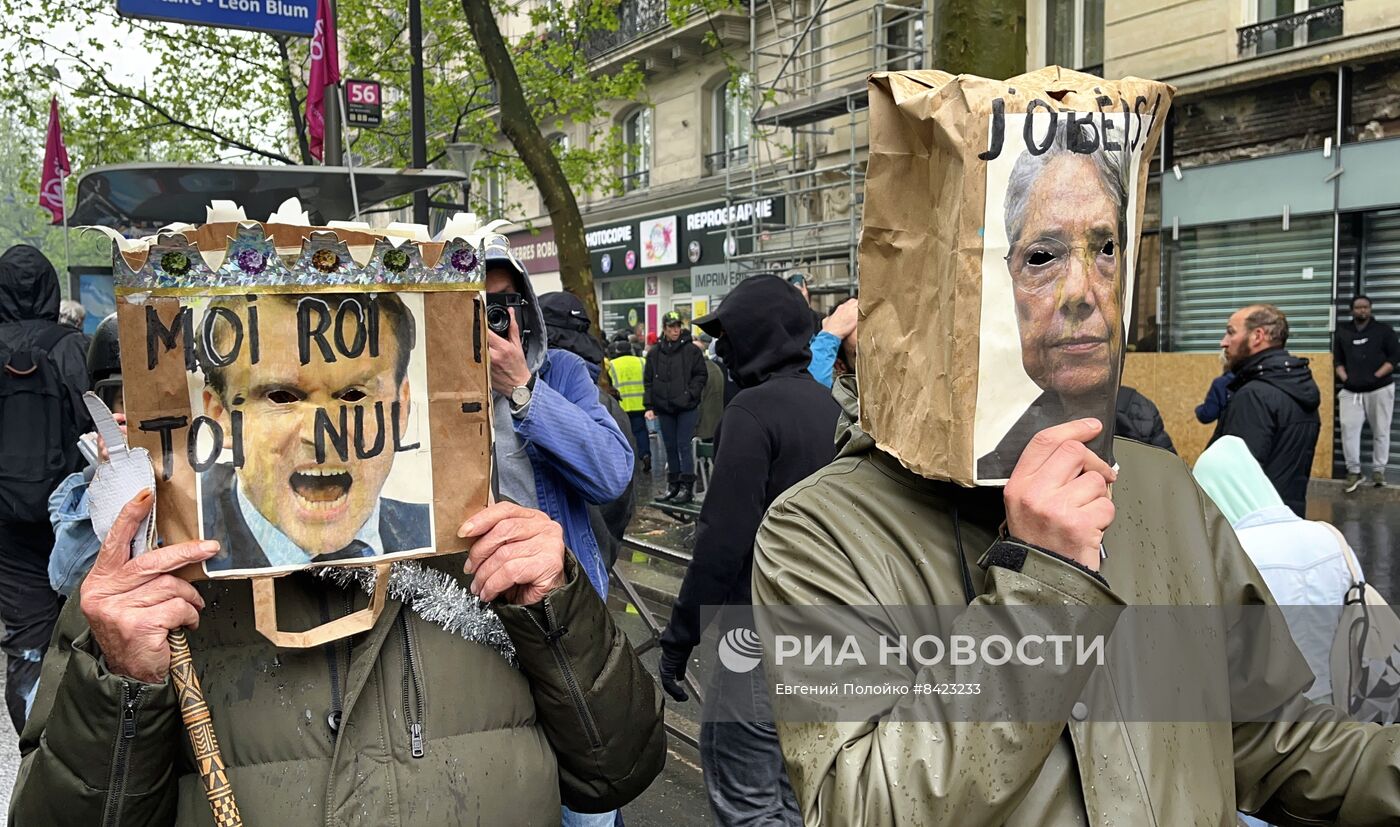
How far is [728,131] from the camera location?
23.5m

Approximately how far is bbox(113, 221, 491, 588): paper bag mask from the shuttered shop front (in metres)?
13.3

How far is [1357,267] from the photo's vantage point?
12648 millimetres

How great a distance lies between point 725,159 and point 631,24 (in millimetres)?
4718

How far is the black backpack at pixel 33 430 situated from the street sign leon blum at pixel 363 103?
8039 millimetres

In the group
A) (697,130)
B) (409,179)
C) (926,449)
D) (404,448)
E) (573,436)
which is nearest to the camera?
(926,449)

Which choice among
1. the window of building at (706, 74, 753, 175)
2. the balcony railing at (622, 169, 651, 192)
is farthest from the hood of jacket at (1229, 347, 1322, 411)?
the balcony railing at (622, 169, 651, 192)

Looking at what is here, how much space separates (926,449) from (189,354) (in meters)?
1.07

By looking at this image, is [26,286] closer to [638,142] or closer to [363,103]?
[363,103]

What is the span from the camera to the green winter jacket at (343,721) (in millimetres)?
1712

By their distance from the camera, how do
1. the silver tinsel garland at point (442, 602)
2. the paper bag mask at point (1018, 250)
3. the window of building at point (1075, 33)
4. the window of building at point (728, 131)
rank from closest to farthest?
the paper bag mask at point (1018, 250)
the silver tinsel garland at point (442, 602)
the window of building at point (1075, 33)
the window of building at point (728, 131)

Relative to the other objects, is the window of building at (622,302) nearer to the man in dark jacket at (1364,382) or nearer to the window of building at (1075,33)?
the window of building at (1075,33)

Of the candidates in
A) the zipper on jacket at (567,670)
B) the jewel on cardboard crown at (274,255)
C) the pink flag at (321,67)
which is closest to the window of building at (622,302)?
the pink flag at (321,67)

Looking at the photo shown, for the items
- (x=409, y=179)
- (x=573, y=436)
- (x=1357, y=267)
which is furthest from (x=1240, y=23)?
(x=573, y=436)

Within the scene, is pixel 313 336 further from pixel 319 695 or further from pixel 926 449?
pixel 926 449
